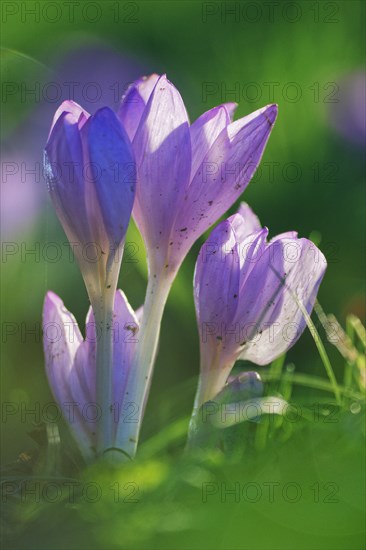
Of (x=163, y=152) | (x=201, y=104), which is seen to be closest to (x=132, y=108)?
(x=163, y=152)

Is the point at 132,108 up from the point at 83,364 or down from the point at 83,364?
up

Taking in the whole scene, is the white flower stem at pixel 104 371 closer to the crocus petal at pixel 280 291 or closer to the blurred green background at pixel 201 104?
the crocus petal at pixel 280 291

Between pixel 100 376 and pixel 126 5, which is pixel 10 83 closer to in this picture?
pixel 126 5

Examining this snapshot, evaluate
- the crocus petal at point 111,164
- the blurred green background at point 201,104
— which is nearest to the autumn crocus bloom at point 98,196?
the crocus petal at point 111,164

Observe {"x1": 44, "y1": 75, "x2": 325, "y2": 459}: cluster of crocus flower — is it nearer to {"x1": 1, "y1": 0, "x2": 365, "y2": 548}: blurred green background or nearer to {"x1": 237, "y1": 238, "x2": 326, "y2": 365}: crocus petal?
{"x1": 237, "y1": 238, "x2": 326, "y2": 365}: crocus petal

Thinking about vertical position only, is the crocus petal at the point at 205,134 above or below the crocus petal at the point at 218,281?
above

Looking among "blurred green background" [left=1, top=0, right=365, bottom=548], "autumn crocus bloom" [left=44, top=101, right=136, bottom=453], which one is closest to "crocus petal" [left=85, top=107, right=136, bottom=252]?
"autumn crocus bloom" [left=44, top=101, right=136, bottom=453]

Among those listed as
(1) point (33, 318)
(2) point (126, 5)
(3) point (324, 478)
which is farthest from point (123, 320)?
(2) point (126, 5)

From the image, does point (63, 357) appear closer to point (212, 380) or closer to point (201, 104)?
point (212, 380)
